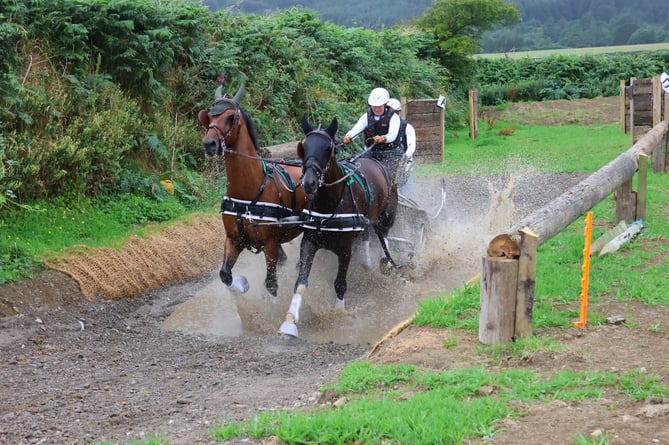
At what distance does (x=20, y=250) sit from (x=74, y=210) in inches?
63.7

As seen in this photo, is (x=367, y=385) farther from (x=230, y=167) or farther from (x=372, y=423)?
(x=230, y=167)

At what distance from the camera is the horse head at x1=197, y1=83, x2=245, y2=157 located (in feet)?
26.4

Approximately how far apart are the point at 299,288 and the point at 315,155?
1501mm

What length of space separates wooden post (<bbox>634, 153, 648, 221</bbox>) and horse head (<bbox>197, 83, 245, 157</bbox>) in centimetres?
517

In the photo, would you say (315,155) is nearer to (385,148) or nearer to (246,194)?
(246,194)

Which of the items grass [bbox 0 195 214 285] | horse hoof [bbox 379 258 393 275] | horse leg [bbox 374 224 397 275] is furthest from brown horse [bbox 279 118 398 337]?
grass [bbox 0 195 214 285]

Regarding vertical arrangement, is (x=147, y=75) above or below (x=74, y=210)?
above

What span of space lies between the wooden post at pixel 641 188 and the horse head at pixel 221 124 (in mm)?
5168

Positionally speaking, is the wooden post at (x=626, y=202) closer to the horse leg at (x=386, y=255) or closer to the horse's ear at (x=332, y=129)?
the horse leg at (x=386, y=255)

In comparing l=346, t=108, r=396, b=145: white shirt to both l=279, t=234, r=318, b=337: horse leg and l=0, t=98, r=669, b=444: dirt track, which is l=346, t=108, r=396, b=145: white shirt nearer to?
l=0, t=98, r=669, b=444: dirt track

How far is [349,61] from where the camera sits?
22344mm

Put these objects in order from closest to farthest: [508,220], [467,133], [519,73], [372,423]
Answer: [372,423], [508,220], [467,133], [519,73]

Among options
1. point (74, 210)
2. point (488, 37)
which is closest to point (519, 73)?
point (74, 210)

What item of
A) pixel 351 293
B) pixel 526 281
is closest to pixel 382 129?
pixel 351 293
